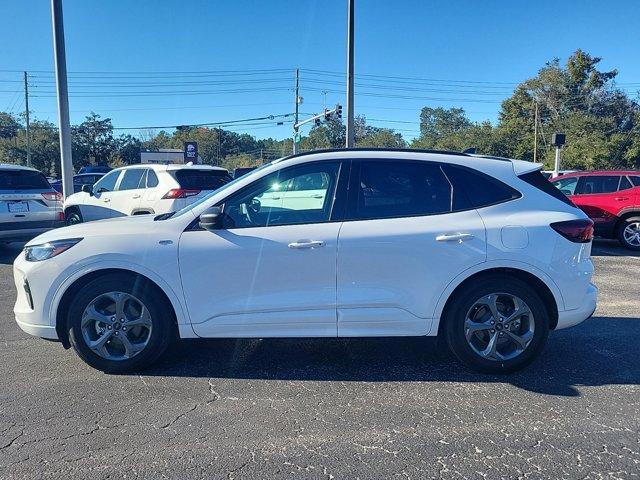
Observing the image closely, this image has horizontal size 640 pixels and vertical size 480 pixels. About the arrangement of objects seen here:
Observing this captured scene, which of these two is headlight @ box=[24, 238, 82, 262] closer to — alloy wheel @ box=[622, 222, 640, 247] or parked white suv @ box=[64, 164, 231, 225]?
parked white suv @ box=[64, 164, 231, 225]

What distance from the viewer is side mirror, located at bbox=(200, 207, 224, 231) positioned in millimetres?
3754

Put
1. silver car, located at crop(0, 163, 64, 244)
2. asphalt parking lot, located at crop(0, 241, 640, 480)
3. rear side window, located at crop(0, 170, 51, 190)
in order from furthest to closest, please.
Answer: rear side window, located at crop(0, 170, 51, 190)
silver car, located at crop(0, 163, 64, 244)
asphalt parking lot, located at crop(0, 241, 640, 480)

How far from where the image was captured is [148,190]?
980 cm

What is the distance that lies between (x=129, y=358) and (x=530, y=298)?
3179 millimetres

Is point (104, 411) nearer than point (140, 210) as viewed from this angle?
Yes

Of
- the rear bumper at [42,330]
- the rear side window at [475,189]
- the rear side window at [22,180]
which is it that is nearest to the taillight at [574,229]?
the rear side window at [475,189]

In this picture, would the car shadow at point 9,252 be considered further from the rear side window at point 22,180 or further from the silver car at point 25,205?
the rear side window at point 22,180

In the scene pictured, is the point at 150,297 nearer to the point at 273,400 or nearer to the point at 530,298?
the point at 273,400

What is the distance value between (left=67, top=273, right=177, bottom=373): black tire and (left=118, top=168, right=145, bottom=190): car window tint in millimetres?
6679

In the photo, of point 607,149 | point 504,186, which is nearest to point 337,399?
point 504,186

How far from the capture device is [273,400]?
357 cm

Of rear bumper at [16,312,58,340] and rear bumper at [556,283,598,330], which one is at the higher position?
rear bumper at [556,283,598,330]

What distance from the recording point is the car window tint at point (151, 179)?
9.81 m

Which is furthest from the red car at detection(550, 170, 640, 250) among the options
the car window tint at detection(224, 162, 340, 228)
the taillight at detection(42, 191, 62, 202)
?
the taillight at detection(42, 191, 62, 202)
